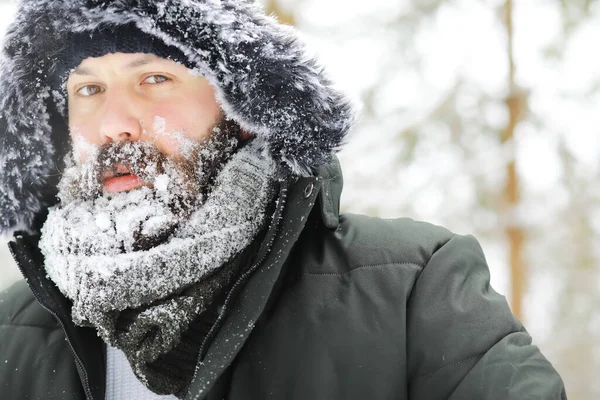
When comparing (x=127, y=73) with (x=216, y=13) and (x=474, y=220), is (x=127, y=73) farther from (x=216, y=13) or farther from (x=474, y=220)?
(x=474, y=220)

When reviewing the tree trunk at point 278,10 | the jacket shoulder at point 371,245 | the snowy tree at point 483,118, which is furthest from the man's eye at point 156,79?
the snowy tree at point 483,118

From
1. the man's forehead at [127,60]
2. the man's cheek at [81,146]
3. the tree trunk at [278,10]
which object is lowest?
the man's cheek at [81,146]

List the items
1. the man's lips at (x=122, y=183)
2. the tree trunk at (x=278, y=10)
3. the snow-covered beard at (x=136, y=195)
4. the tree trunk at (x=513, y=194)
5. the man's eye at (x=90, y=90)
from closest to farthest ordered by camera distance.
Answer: the snow-covered beard at (x=136, y=195), the man's lips at (x=122, y=183), the man's eye at (x=90, y=90), the tree trunk at (x=278, y=10), the tree trunk at (x=513, y=194)

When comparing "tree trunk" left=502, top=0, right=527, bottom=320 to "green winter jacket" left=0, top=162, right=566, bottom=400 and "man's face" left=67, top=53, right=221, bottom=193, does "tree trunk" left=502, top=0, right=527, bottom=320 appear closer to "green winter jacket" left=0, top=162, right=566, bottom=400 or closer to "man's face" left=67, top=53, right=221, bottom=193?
"green winter jacket" left=0, top=162, right=566, bottom=400

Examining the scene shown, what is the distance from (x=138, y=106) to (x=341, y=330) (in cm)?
104

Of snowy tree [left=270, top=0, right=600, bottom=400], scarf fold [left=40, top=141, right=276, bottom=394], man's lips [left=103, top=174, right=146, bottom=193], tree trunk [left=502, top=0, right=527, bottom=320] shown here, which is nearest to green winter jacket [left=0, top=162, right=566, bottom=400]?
scarf fold [left=40, top=141, right=276, bottom=394]

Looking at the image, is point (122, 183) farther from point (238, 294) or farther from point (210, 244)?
Result: point (238, 294)

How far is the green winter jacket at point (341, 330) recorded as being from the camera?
5.16 feet

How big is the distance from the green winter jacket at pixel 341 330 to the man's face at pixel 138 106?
0.44m

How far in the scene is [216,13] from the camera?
1.85m

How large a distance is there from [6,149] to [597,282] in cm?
699

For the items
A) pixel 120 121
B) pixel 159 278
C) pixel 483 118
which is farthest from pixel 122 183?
pixel 483 118

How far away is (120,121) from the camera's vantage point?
73.4 inches

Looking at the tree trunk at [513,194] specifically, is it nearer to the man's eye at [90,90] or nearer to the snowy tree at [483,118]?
the snowy tree at [483,118]
